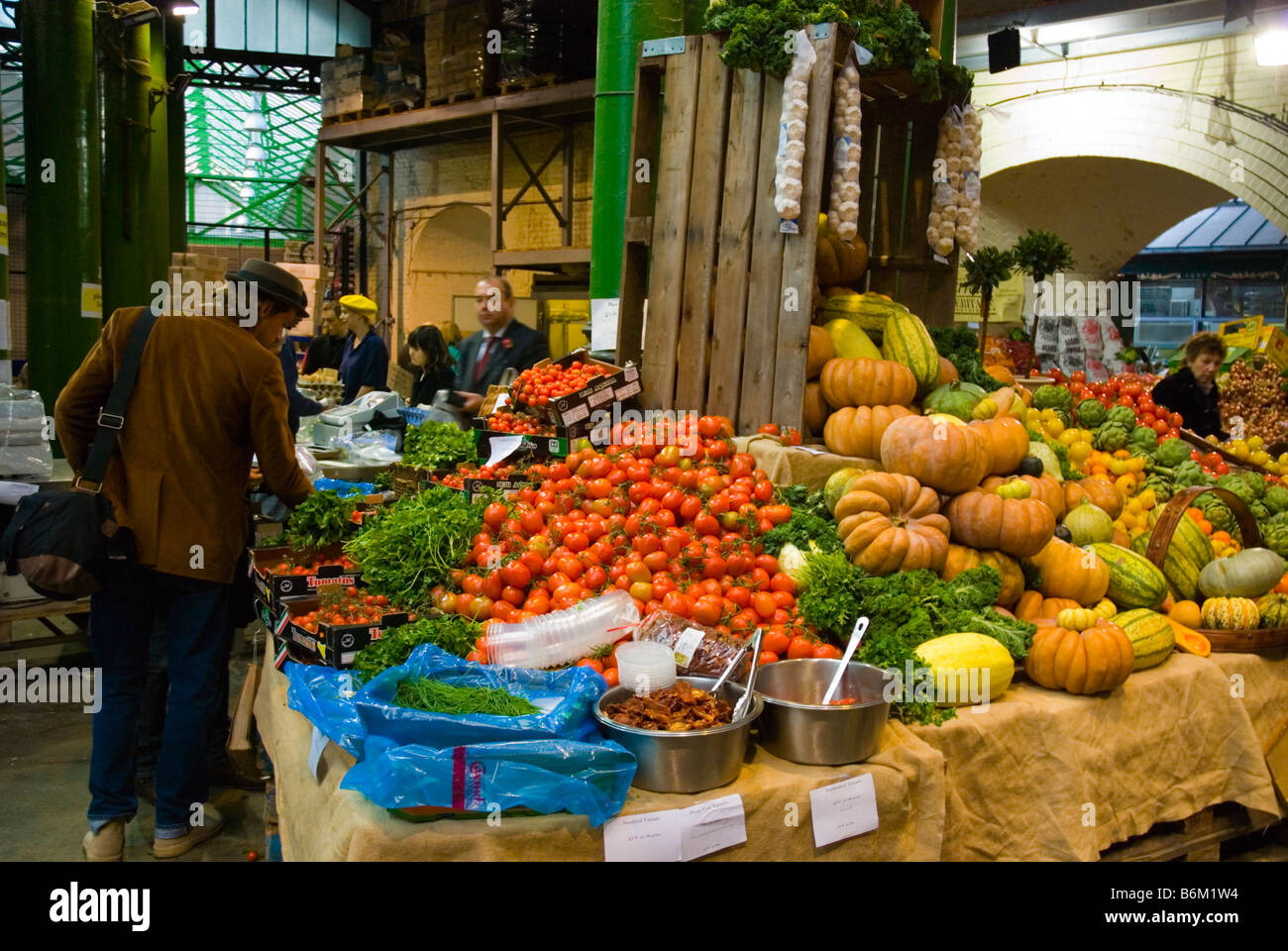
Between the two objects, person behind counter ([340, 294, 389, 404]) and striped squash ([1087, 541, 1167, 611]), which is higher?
person behind counter ([340, 294, 389, 404])

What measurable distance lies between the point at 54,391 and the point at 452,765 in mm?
7630

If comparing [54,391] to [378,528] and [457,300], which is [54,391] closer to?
[378,528]

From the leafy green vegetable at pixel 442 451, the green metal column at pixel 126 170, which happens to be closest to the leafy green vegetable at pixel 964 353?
the leafy green vegetable at pixel 442 451

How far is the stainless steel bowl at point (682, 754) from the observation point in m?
2.41

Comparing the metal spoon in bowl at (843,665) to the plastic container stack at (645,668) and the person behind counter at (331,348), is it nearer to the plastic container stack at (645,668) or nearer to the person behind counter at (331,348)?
the plastic container stack at (645,668)

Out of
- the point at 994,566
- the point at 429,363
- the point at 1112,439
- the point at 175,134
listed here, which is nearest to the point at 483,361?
the point at 429,363

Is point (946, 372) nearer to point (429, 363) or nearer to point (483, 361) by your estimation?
point (483, 361)

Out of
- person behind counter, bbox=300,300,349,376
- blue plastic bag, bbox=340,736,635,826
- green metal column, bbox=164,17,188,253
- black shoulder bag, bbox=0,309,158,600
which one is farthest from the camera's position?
green metal column, bbox=164,17,188,253

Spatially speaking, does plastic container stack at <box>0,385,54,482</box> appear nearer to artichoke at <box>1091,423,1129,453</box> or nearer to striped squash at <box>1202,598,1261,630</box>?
striped squash at <box>1202,598,1261,630</box>

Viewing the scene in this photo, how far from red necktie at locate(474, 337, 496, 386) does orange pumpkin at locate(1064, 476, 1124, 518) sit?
147 inches

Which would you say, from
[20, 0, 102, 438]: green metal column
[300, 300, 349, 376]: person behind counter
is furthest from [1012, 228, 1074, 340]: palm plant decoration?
[20, 0, 102, 438]: green metal column

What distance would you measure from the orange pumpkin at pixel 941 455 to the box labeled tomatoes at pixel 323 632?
1951 millimetres

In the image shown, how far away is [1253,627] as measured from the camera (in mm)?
3957

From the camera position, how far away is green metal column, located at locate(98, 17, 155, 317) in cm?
996
